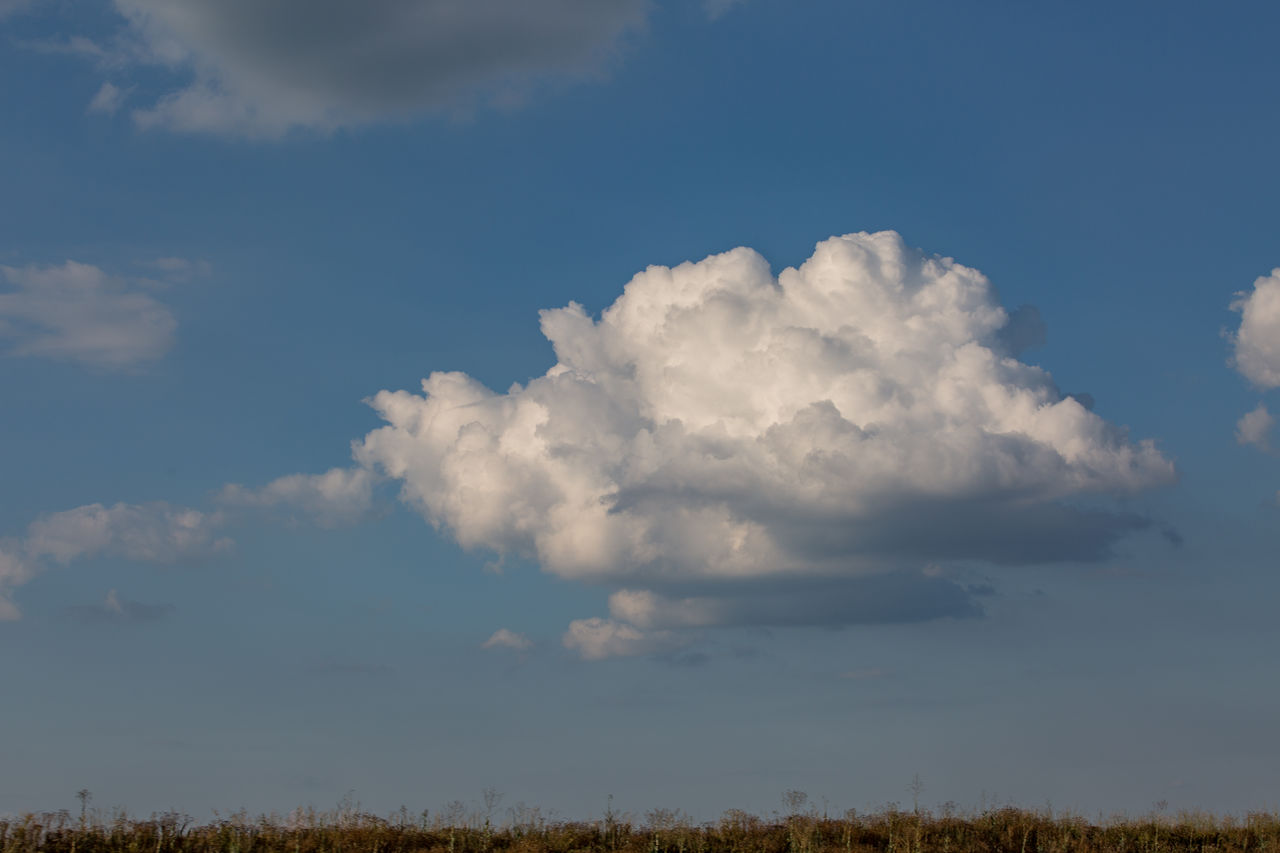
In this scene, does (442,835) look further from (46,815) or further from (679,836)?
(46,815)

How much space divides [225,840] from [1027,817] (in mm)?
31947

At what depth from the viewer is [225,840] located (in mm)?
34844

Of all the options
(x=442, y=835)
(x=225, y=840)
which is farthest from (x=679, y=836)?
(x=225, y=840)

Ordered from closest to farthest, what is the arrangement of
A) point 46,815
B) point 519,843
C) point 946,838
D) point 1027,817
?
point 46,815 → point 519,843 → point 946,838 → point 1027,817

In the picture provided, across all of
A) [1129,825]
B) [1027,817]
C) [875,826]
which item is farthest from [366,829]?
[1129,825]

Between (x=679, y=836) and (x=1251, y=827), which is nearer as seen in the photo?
(x=679, y=836)

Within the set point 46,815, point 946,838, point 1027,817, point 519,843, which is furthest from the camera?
point 1027,817

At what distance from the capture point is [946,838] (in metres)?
41.3

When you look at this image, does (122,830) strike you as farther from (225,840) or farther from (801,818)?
(801,818)

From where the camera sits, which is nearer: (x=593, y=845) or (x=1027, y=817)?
(x=593, y=845)

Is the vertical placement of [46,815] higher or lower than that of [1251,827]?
higher

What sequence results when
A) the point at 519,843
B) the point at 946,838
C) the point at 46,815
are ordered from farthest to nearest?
the point at 946,838, the point at 519,843, the point at 46,815

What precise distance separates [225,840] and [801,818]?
2154cm

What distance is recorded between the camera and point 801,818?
1714 inches
